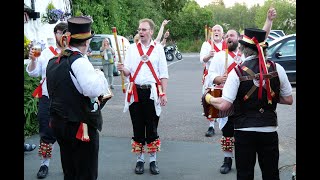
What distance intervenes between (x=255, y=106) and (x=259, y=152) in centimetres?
43

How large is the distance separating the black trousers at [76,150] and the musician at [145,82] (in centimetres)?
181

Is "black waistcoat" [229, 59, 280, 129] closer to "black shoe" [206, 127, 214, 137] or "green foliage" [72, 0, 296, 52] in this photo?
"black shoe" [206, 127, 214, 137]

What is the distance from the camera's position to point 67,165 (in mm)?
4574

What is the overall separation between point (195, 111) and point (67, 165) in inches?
286

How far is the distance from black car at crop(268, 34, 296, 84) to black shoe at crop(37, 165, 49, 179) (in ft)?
33.7

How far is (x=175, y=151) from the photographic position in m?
7.74

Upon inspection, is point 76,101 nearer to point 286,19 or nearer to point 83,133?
point 83,133

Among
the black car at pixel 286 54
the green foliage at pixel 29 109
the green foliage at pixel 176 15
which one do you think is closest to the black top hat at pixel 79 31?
the green foliage at pixel 29 109

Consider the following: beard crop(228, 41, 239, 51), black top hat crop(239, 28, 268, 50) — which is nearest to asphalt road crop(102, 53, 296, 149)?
beard crop(228, 41, 239, 51)

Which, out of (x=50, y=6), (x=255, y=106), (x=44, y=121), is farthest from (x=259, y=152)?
(x=50, y=6)

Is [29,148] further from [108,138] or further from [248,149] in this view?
[248,149]

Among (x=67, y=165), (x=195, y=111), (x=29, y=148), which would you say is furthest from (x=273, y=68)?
(x=195, y=111)

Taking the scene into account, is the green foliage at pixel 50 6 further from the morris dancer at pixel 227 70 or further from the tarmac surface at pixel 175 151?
the morris dancer at pixel 227 70
